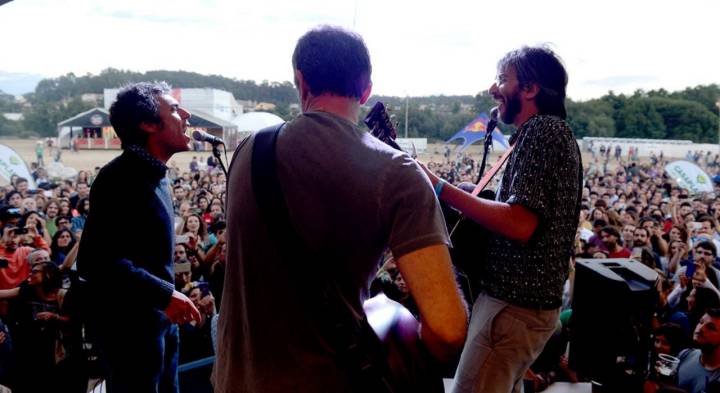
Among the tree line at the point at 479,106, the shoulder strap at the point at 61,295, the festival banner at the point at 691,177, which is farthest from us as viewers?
the tree line at the point at 479,106

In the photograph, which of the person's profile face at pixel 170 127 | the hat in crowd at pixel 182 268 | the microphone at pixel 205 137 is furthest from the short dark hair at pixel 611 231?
the person's profile face at pixel 170 127

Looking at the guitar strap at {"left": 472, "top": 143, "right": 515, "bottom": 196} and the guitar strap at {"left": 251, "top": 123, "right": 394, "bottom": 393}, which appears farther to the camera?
the guitar strap at {"left": 472, "top": 143, "right": 515, "bottom": 196}

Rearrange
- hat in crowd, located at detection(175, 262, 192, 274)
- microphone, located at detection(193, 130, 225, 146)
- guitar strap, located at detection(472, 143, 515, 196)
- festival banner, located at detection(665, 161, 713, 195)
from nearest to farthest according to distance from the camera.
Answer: guitar strap, located at detection(472, 143, 515, 196) < microphone, located at detection(193, 130, 225, 146) < hat in crowd, located at detection(175, 262, 192, 274) < festival banner, located at detection(665, 161, 713, 195)

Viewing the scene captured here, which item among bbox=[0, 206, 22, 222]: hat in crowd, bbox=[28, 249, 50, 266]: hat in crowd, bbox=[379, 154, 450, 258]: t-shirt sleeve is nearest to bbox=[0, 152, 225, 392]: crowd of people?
bbox=[28, 249, 50, 266]: hat in crowd

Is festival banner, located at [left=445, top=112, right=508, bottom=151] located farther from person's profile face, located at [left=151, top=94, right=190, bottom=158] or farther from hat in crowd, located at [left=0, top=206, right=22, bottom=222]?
person's profile face, located at [left=151, top=94, right=190, bottom=158]

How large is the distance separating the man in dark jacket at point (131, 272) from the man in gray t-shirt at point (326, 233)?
0.92m

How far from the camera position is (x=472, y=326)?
1626mm

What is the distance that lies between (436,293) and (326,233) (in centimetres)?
23

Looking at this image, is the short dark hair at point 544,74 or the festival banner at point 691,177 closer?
the short dark hair at point 544,74

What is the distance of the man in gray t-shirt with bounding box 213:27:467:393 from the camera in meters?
1.02

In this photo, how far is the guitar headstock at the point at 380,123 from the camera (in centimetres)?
143

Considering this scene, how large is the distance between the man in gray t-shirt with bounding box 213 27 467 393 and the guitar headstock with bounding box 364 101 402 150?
0.27 m

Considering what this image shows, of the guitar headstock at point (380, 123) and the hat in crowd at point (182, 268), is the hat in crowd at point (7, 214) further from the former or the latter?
the guitar headstock at point (380, 123)

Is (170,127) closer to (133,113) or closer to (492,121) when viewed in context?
(133,113)
